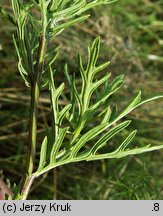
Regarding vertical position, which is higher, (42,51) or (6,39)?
(42,51)

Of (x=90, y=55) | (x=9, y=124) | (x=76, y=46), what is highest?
(x=90, y=55)

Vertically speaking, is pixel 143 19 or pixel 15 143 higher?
pixel 143 19

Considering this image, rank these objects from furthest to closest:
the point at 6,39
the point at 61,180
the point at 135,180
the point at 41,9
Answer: the point at 6,39 → the point at 61,180 → the point at 135,180 → the point at 41,9

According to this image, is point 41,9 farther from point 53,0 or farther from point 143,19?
point 143,19

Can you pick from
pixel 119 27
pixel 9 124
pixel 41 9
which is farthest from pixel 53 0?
pixel 119 27

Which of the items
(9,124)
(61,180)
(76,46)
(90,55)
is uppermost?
(90,55)

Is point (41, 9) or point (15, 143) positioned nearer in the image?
point (41, 9)

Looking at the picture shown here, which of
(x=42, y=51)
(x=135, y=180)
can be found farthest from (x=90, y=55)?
(x=135, y=180)

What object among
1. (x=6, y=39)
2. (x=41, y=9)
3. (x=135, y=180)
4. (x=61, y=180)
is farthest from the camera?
(x=6, y=39)

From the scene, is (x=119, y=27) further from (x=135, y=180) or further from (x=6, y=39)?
(x=135, y=180)
